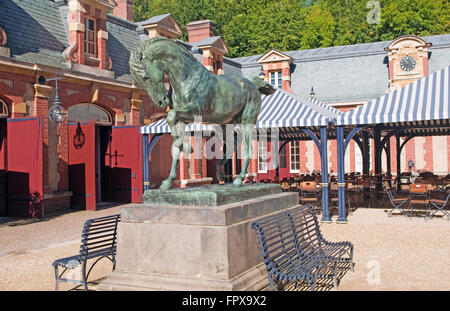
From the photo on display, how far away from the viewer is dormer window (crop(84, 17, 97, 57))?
14.6 metres

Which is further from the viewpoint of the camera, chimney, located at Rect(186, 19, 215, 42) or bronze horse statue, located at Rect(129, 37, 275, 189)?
chimney, located at Rect(186, 19, 215, 42)

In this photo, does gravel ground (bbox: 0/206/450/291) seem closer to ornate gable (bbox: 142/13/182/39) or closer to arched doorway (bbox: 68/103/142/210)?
arched doorway (bbox: 68/103/142/210)

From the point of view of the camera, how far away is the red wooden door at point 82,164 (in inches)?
528

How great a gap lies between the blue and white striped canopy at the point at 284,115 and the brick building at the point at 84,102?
1462 mm

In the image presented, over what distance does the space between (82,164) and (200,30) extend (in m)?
12.8

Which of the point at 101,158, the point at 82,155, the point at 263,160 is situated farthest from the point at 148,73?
the point at 263,160

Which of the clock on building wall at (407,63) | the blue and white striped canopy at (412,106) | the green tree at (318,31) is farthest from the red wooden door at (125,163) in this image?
the green tree at (318,31)

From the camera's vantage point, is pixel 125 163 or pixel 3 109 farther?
pixel 125 163

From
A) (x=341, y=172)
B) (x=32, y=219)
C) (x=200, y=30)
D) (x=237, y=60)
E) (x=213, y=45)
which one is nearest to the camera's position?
(x=341, y=172)

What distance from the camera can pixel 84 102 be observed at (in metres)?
14.2

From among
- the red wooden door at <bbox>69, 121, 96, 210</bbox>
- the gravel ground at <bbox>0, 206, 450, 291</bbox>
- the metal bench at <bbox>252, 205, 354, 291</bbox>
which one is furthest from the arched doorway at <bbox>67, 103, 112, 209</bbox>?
the metal bench at <bbox>252, 205, 354, 291</bbox>

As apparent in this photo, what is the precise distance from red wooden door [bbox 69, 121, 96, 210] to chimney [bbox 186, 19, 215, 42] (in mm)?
11948

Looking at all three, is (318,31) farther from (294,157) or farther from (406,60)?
(294,157)

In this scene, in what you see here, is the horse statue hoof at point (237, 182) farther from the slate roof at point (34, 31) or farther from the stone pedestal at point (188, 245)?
the slate roof at point (34, 31)
